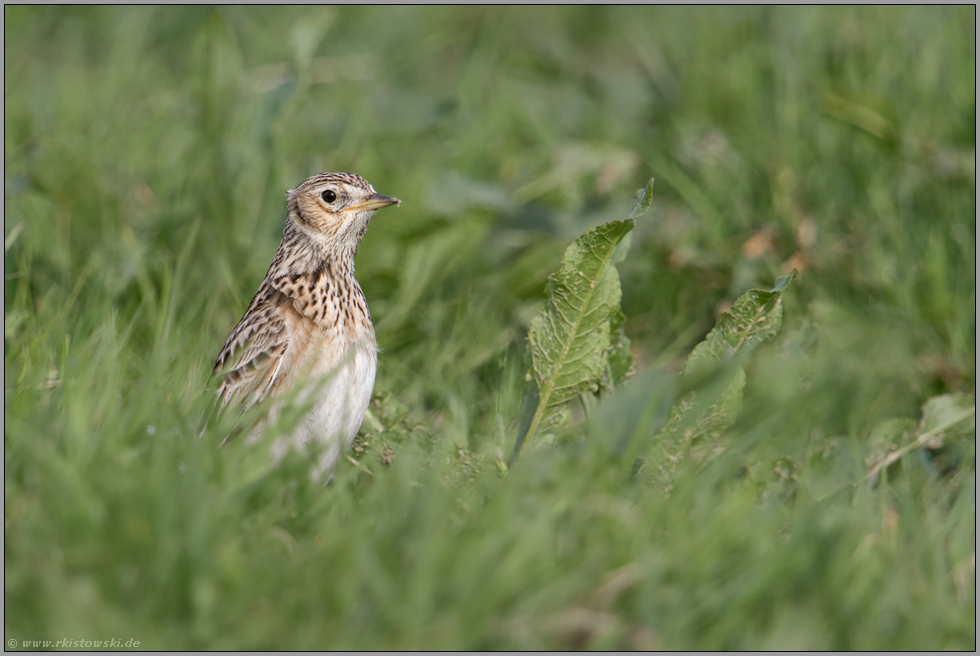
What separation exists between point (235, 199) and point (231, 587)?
3.57 metres

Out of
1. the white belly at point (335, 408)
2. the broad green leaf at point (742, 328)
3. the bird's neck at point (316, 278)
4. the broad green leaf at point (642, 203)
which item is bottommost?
the white belly at point (335, 408)

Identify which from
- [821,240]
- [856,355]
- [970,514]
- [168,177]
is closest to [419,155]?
[168,177]

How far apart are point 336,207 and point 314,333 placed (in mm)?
791

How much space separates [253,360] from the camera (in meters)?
4.73

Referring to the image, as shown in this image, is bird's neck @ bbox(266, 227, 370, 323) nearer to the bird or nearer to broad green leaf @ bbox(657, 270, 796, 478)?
the bird

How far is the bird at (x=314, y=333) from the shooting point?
442 cm

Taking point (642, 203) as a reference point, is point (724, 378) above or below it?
below

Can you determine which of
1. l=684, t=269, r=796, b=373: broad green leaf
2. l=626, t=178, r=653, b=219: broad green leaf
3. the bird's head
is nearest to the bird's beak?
the bird's head

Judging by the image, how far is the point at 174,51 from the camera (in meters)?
9.77

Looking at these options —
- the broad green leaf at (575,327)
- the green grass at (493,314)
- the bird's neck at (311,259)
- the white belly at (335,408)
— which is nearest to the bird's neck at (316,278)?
the bird's neck at (311,259)

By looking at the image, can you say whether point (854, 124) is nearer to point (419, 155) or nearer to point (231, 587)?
point (419, 155)

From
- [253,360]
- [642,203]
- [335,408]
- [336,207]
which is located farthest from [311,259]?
[642,203]

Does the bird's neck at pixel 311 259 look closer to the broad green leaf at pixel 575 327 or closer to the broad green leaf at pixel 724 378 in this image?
the broad green leaf at pixel 575 327

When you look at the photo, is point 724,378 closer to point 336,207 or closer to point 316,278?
point 316,278
